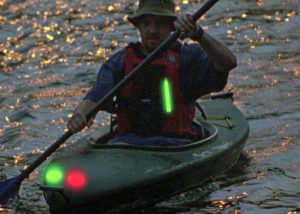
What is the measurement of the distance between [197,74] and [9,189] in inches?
75.9

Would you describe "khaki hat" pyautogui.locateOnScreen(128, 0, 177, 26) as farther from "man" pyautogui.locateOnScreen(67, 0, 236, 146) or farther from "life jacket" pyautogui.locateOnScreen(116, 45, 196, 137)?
"life jacket" pyautogui.locateOnScreen(116, 45, 196, 137)

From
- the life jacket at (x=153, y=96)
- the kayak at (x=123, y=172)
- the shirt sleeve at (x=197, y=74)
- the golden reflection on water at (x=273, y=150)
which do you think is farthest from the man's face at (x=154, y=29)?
the golden reflection on water at (x=273, y=150)

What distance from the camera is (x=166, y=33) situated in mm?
7230

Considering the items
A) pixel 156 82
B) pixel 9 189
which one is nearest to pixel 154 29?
pixel 156 82

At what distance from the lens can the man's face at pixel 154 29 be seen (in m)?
7.18

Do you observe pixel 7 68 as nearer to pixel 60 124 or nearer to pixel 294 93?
pixel 60 124

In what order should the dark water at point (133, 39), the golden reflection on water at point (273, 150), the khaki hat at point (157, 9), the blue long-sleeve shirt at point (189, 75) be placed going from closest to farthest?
the khaki hat at point (157, 9), the blue long-sleeve shirt at point (189, 75), the dark water at point (133, 39), the golden reflection on water at point (273, 150)

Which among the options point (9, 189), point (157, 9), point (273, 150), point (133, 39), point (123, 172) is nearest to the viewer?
point (123, 172)

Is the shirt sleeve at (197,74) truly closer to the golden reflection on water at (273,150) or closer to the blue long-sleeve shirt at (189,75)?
the blue long-sleeve shirt at (189,75)

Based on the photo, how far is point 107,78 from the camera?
735cm

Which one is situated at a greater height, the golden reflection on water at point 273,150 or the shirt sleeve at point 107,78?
the shirt sleeve at point 107,78

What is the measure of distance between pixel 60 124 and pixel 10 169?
176cm

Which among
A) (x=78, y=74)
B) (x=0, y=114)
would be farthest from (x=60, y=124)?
(x=78, y=74)

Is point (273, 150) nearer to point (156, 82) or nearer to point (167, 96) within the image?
point (167, 96)
